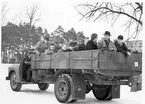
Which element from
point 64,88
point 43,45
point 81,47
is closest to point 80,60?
point 81,47

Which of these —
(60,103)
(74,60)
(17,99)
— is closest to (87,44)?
(74,60)

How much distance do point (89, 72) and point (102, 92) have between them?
2.00 m

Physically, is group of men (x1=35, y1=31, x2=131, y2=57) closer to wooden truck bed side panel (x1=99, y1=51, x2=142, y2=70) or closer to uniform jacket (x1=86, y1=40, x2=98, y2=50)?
uniform jacket (x1=86, y1=40, x2=98, y2=50)

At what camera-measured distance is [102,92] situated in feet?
36.9

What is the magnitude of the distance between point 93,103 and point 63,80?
125 centimetres

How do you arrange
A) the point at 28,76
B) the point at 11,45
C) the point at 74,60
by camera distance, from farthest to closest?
the point at 11,45 → the point at 28,76 → the point at 74,60

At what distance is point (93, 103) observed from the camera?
414 inches

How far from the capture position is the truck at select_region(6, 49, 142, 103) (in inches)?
367

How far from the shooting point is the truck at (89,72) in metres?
9.33

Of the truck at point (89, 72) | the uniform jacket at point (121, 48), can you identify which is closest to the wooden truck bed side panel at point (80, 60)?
the truck at point (89, 72)

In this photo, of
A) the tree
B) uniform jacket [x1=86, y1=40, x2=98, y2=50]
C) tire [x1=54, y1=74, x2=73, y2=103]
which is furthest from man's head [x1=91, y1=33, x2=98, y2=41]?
the tree

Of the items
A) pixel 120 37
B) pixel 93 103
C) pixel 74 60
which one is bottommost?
pixel 93 103

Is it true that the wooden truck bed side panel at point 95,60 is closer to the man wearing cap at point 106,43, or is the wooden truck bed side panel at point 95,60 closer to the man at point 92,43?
the man wearing cap at point 106,43

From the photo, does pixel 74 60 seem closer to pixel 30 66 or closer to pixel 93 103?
pixel 93 103
